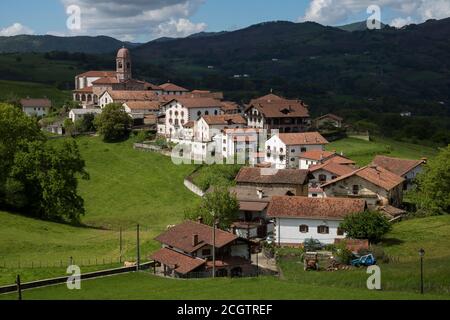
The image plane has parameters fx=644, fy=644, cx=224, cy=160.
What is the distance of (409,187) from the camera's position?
65.3 meters

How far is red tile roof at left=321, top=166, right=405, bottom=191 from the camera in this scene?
55.8 meters

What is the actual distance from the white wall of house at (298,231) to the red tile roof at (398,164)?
19.5 meters

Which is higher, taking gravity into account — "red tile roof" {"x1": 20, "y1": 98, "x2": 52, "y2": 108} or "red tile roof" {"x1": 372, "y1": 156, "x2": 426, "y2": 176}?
"red tile roof" {"x1": 20, "y1": 98, "x2": 52, "y2": 108}

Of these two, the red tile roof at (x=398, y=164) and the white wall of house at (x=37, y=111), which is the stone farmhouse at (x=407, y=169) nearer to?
the red tile roof at (x=398, y=164)

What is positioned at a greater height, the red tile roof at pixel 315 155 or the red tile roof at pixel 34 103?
the red tile roof at pixel 34 103

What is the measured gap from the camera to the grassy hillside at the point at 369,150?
76.8m

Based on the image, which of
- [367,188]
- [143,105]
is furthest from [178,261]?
[143,105]

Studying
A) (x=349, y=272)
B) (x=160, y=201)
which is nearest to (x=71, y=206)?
(x=160, y=201)

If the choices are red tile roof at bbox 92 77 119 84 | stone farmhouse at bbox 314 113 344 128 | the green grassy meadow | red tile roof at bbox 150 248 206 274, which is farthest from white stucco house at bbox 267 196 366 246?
red tile roof at bbox 92 77 119 84

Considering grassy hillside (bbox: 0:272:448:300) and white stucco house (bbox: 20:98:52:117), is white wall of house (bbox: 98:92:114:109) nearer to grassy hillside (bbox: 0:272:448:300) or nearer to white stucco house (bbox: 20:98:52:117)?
white stucco house (bbox: 20:98:52:117)

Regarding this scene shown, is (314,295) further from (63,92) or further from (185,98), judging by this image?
(63,92)

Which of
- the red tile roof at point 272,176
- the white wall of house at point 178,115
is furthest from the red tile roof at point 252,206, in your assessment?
the white wall of house at point 178,115
